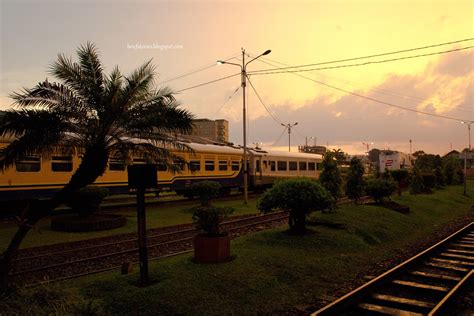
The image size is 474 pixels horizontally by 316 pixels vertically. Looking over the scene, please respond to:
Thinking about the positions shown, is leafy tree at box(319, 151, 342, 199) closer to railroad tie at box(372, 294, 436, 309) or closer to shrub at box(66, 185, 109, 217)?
shrub at box(66, 185, 109, 217)

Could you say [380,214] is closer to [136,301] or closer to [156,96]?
[156,96]

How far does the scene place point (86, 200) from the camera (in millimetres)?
16531

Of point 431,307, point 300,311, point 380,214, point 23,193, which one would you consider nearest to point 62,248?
point 23,193

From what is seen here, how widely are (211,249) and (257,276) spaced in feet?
4.37

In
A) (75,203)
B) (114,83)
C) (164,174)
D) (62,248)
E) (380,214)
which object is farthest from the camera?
(164,174)

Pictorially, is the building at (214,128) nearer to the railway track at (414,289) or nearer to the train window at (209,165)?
the train window at (209,165)

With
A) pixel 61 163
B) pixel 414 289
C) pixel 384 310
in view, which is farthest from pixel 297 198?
pixel 61 163

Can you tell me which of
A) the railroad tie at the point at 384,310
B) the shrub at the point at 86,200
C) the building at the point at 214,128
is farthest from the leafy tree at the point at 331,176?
the building at the point at 214,128

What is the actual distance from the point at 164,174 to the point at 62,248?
35.9 feet

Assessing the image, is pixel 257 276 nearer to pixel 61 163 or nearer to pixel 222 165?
pixel 61 163

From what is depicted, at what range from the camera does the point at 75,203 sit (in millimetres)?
16359

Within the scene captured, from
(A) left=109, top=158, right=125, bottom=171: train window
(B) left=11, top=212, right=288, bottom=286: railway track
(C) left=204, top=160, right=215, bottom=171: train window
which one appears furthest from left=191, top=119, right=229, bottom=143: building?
(B) left=11, top=212, right=288, bottom=286: railway track

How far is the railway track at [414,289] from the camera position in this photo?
7.16 meters

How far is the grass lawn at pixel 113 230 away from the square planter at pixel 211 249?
Answer: 3843mm
